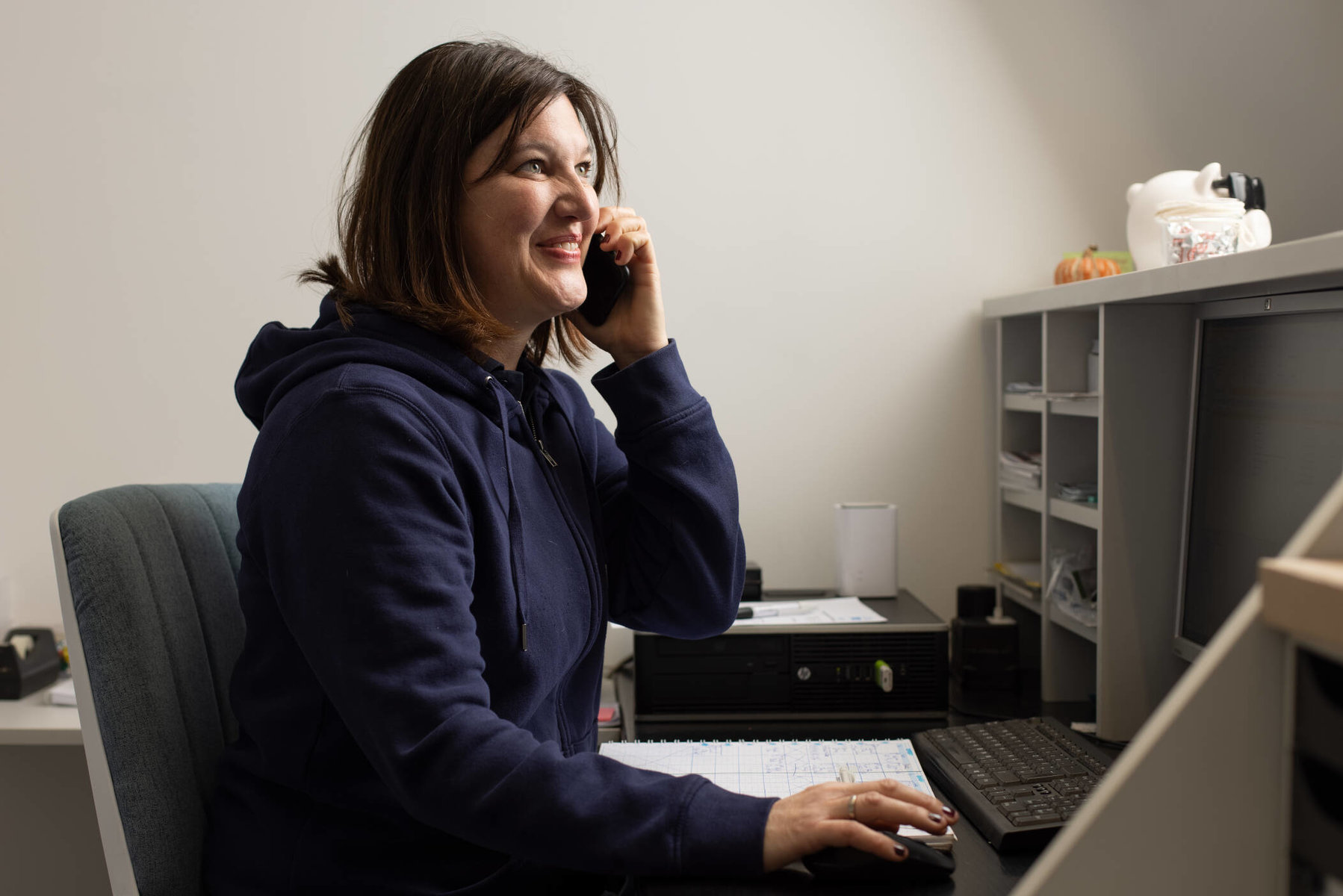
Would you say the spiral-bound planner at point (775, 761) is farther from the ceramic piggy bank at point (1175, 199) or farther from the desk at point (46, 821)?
the desk at point (46, 821)

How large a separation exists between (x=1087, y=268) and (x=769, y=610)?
0.88 metres

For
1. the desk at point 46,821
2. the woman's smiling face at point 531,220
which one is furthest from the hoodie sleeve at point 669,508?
the desk at point 46,821

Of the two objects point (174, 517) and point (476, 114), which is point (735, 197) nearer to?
point (476, 114)

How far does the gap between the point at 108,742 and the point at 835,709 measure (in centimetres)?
103

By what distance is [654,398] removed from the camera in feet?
3.89

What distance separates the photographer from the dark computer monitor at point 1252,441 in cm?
110

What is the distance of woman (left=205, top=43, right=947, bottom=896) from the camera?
79 centimetres

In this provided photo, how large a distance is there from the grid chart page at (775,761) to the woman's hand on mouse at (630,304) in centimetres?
50

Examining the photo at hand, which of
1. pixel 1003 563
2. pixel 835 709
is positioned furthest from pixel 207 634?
pixel 1003 563

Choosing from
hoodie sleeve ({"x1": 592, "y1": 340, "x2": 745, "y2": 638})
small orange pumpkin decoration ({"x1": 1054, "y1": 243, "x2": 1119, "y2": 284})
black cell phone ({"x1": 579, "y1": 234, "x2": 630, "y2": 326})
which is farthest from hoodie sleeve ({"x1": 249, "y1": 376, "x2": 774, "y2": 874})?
small orange pumpkin decoration ({"x1": 1054, "y1": 243, "x2": 1119, "y2": 284})

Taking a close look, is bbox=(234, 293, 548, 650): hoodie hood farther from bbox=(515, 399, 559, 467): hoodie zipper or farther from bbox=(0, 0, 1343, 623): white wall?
bbox=(0, 0, 1343, 623): white wall

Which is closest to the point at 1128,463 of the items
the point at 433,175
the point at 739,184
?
the point at 739,184

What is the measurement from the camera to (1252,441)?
1236 mm

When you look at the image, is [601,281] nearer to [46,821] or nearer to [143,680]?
[143,680]
